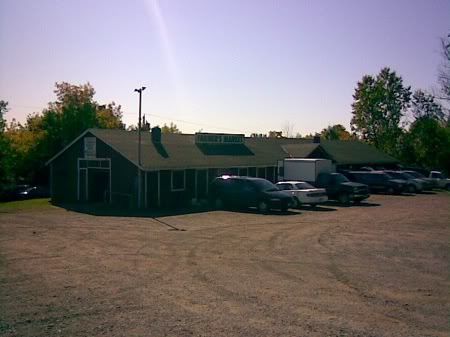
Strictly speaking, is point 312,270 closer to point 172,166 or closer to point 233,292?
point 233,292

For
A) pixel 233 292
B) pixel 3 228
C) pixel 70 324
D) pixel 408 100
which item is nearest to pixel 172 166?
pixel 3 228

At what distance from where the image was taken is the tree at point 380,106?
3110 inches

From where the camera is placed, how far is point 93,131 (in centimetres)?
3250

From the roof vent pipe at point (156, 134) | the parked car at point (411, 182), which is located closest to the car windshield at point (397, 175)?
the parked car at point (411, 182)

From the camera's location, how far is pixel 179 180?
3152cm

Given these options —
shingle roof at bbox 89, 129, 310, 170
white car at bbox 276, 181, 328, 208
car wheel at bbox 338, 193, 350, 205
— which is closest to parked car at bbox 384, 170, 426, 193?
shingle roof at bbox 89, 129, 310, 170

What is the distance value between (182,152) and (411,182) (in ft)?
58.4

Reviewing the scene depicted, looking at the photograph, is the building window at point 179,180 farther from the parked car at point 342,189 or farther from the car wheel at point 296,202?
the parked car at point 342,189

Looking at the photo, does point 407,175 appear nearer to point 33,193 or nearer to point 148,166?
point 148,166

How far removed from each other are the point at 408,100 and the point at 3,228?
69.6m

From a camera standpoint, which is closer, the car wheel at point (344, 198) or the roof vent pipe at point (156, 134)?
the car wheel at point (344, 198)

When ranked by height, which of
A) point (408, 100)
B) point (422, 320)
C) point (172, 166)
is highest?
point (408, 100)

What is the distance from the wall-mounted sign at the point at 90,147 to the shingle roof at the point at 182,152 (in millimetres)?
524

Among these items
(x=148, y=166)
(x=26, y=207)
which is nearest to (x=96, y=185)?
(x=26, y=207)
